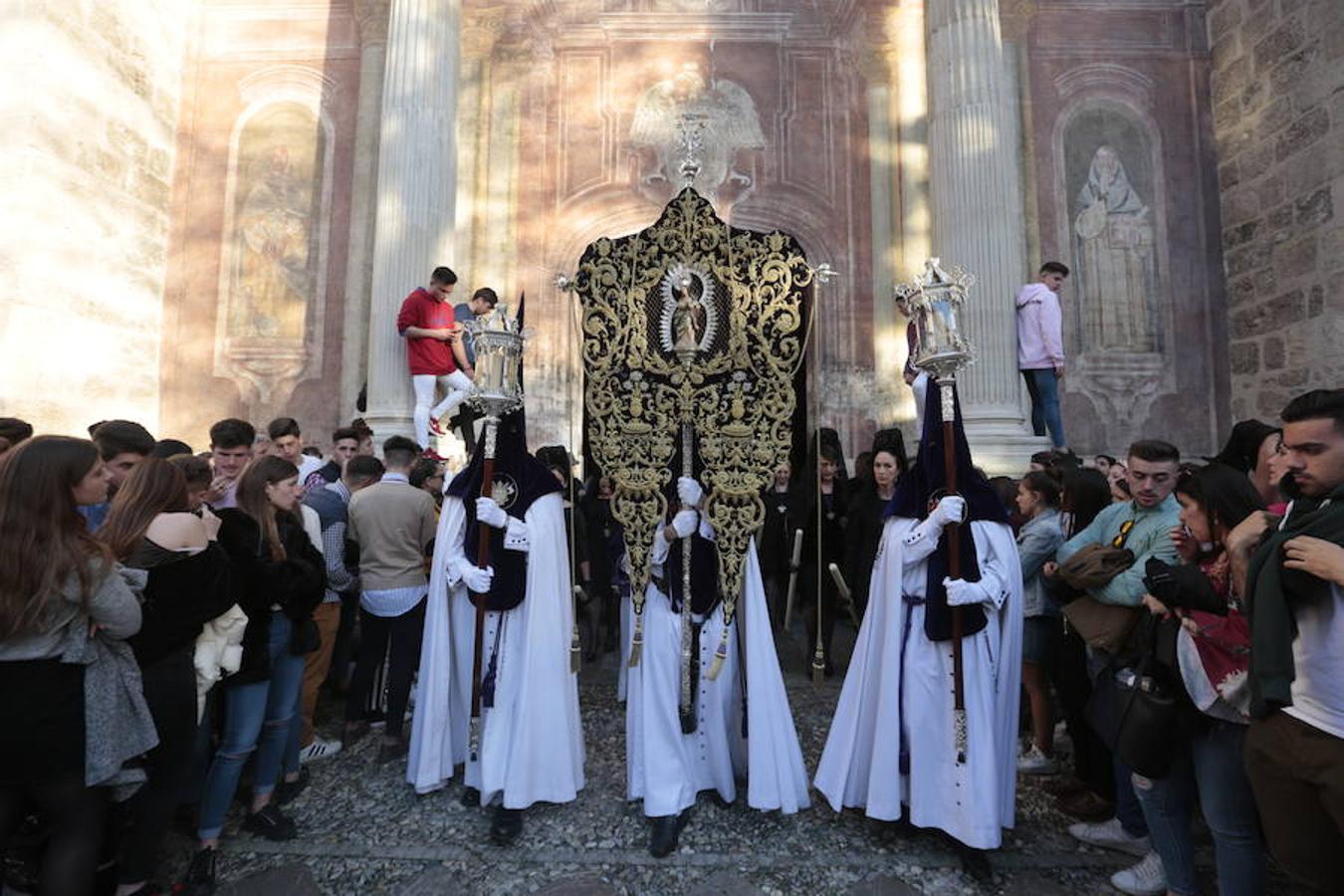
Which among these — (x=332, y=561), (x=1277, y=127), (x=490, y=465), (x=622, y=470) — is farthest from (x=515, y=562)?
(x=1277, y=127)

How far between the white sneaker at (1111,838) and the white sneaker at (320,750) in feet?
12.8

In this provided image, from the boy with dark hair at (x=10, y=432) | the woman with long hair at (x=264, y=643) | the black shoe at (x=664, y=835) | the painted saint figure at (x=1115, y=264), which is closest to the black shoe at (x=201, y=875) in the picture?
the woman with long hair at (x=264, y=643)

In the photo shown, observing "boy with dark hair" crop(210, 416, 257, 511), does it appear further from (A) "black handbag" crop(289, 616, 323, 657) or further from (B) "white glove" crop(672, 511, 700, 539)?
(B) "white glove" crop(672, 511, 700, 539)

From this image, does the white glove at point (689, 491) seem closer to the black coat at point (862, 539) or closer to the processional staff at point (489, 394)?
the processional staff at point (489, 394)

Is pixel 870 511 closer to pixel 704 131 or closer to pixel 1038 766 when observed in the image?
pixel 1038 766

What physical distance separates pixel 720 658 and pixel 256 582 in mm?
2030

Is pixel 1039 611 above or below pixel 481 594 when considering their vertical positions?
below

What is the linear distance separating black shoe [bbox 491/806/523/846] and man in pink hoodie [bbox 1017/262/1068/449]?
6.21 metres

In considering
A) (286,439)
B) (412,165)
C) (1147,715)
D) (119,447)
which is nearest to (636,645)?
(1147,715)

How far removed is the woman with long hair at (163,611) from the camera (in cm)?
243

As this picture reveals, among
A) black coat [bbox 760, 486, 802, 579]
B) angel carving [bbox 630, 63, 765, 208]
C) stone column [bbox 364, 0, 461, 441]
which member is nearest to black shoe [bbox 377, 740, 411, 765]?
black coat [bbox 760, 486, 802, 579]

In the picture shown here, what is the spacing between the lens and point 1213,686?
2.35 metres

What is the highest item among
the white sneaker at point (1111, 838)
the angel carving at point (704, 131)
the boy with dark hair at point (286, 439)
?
the angel carving at point (704, 131)

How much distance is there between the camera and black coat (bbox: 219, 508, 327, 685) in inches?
112
